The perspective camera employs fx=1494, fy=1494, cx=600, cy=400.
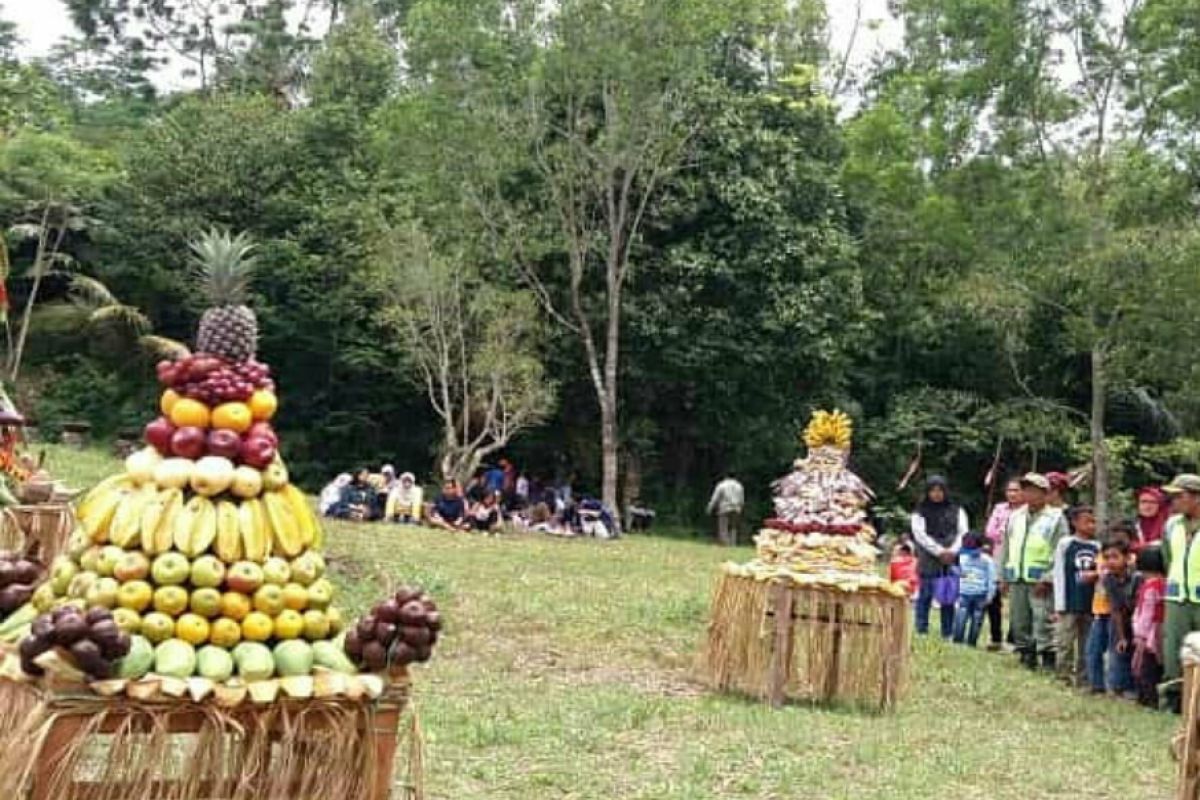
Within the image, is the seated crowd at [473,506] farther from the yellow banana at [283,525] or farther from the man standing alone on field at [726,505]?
the yellow banana at [283,525]

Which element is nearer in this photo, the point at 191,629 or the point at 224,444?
the point at 191,629

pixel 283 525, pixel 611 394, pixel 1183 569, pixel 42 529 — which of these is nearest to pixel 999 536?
pixel 1183 569

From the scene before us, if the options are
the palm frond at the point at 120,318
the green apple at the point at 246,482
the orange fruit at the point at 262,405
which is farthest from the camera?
the palm frond at the point at 120,318

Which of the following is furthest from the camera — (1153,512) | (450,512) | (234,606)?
(450,512)

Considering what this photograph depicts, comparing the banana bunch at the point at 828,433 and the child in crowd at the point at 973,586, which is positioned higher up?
the banana bunch at the point at 828,433

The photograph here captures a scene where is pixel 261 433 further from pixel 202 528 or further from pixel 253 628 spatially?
pixel 253 628

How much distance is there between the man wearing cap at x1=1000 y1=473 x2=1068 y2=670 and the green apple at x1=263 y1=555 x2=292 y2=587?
821cm

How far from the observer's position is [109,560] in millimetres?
4305

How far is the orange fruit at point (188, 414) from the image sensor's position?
4.54 m

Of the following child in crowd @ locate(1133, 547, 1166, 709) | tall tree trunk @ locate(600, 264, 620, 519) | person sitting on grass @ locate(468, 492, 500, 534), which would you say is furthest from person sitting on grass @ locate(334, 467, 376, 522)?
child in crowd @ locate(1133, 547, 1166, 709)

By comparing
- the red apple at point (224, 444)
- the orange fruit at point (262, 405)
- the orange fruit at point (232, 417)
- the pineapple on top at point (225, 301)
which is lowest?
the red apple at point (224, 444)

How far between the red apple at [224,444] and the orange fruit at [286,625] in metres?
0.50

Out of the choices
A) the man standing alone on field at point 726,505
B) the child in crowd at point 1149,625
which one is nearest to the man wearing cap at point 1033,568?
the child in crowd at point 1149,625

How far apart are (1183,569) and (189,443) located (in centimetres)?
676
